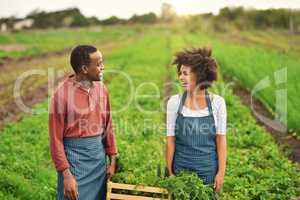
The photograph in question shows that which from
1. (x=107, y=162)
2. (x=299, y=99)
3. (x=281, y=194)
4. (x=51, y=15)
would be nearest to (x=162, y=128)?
(x=299, y=99)

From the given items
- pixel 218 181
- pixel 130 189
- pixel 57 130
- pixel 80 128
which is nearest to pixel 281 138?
pixel 218 181

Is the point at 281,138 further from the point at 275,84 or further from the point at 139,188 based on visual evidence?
the point at 139,188

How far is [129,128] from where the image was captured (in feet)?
33.4

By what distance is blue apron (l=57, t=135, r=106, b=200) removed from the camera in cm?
414

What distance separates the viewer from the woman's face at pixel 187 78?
416cm

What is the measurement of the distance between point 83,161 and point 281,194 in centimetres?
334

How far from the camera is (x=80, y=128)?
410cm

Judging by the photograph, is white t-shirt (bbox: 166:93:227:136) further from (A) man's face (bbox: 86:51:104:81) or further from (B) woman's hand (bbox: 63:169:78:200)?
(B) woman's hand (bbox: 63:169:78:200)

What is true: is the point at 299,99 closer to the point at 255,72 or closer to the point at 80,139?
the point at 255,72

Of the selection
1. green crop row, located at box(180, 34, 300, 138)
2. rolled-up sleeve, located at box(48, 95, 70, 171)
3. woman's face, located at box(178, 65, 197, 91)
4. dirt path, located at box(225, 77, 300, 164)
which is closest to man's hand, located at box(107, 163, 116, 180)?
rolled-up sleeve, located at box(48, 95, 70, 171)

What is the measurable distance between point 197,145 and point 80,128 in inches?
36.8

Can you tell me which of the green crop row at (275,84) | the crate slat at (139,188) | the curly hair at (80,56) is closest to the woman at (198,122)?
the crate slat at (139,188)

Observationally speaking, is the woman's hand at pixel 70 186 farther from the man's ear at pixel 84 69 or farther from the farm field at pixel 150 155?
the man's ear at pixel 84 69

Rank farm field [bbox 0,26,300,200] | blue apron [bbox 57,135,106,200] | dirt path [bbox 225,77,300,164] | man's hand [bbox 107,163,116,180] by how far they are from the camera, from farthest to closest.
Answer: dirt path [bbox 225,77,300,164]
farm field [bbox 0,26,300,200]
man's hand [bbox 107,163,116,180]
blue apron [bbox 57,135,106,200]
